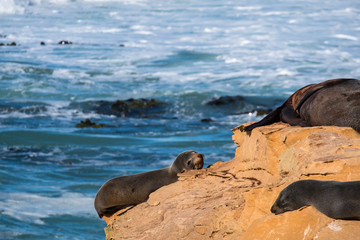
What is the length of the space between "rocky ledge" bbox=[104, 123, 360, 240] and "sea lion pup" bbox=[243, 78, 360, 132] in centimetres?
20

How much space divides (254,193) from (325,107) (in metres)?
1.47

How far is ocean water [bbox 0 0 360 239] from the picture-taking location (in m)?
10.4

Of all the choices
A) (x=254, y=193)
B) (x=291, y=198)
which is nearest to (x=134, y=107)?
(x=254, y=193)

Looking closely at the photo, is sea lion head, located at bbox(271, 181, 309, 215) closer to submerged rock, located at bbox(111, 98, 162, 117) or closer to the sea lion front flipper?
the sea lion front flipper

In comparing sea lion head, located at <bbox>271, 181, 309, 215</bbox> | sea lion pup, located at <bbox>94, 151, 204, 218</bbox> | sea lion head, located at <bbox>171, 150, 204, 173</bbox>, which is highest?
sea lion head, located at <bbox>271, 181, 309, 215</bbox>

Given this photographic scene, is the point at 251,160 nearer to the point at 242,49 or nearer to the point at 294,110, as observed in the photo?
the point at 294,110

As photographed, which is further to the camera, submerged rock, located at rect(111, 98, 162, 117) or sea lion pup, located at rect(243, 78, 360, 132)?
submerged rock, located at rect(111, 98, 162, 117)

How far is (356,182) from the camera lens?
11.6 ft

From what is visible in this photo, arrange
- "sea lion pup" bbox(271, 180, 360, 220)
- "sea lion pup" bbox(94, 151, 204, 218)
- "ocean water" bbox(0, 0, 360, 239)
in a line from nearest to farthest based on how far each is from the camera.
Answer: "sea lion pup" bbox(271, 180, 360, 220)
"sea lion pup" bbox(94, 151, 204, 218)
"ocean water" bbox(0, 0, 360, 239)

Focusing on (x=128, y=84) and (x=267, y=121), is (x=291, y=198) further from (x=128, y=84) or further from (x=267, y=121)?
(x=128, y=84)

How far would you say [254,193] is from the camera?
427 centimetres

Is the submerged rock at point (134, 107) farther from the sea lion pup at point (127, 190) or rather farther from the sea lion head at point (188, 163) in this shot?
the sea lion pup at point (127, 190)

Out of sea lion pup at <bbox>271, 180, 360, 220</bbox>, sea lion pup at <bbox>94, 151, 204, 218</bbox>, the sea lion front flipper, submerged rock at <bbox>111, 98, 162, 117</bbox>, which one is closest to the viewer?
sea lion pup at <bbox>271, 180, 360, 220</bbox>

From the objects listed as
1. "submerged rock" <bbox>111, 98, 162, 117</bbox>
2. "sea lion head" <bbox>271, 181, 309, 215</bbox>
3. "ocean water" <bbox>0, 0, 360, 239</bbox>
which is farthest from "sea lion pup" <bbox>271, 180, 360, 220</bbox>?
"submerged rock" <bbox>111, 98, 162, 117</bbox>
